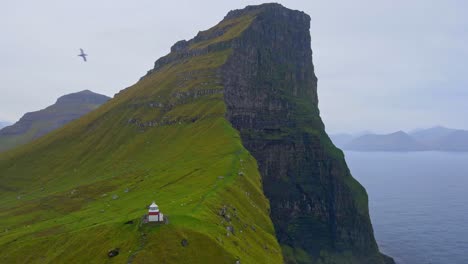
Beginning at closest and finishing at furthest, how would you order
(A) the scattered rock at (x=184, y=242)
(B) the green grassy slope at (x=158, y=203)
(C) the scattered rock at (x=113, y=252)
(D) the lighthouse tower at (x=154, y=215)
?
(C) the scattered rock at (x=113, y=252) → (A) the scattered rock at (x=184, y=242) → (B) the green grassy slope at (x=158, y=203) → (D) the lighthouse tower at (x=154, y=215)

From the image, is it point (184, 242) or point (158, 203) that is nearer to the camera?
point (184, 242)

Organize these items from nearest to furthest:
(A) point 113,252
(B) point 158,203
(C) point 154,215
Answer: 1. (A) point 113,252
2. (C) point 154,215
3. (B) point 158,203

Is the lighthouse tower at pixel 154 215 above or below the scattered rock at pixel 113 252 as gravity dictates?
above

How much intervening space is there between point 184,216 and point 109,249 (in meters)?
13.1

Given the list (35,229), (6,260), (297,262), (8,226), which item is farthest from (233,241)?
(297,262)

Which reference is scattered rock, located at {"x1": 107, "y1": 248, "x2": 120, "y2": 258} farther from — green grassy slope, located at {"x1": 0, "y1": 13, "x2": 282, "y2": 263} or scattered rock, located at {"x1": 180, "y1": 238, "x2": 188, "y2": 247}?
scattered rock, located at {"x1": 180, "y1": 238, "x2": 188, "y2": 247}

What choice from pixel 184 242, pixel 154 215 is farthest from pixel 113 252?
pixel 184 242

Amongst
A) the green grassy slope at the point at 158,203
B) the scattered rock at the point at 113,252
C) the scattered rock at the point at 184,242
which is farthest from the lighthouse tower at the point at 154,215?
the scattered rock at the point at 113,252

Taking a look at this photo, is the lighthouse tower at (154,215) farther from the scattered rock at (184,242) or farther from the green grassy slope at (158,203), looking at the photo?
the scattered rock at (184,242)

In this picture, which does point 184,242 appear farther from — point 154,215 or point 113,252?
point 113,252

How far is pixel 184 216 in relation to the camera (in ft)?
224

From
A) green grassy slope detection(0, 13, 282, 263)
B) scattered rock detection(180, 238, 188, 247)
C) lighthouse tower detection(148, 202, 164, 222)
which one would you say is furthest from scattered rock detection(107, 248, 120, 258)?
scattered rock detection(180, 238, 188, 247)

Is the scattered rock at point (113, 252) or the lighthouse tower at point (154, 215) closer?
the scattered rock at point (113, 252)

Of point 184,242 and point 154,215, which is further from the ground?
point 154,215
